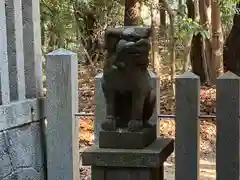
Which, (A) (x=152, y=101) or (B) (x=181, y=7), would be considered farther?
(B) (x=181, y=7)

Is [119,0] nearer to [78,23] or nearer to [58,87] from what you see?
[78,23]

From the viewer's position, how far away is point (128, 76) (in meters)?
2.42

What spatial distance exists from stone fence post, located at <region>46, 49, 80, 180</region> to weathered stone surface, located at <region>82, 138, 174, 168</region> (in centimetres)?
57

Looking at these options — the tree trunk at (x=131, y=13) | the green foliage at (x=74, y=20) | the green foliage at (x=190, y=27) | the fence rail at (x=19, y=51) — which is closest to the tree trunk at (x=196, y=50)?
the green foliage at (x=74, y=20)

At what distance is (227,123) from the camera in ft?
8.97

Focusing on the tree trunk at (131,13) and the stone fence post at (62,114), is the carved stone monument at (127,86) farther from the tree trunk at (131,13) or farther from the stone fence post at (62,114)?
the tree trunk at (131,13)

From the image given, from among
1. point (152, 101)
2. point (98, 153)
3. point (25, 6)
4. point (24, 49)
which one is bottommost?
point (98, 153)

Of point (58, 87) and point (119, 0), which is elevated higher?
point (119, 0)

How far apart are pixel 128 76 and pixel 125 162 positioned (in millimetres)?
440

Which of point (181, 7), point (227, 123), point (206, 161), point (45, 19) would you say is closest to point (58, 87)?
point (227, 123)

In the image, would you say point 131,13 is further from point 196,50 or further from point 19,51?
point 196,50

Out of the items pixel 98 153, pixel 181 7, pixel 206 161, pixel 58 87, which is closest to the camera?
pixel 98 153

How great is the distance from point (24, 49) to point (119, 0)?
597 centimetres

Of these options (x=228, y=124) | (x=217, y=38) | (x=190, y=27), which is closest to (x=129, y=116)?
(x=228, y=124)
